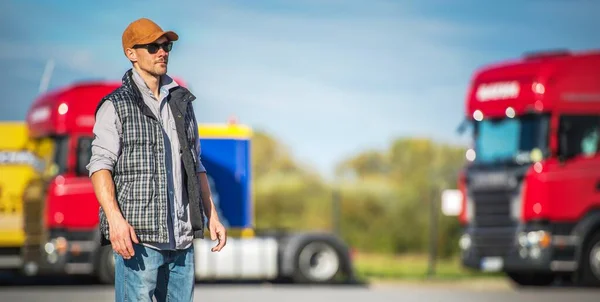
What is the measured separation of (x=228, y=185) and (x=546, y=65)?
5888 millimetres

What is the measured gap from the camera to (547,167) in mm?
18328

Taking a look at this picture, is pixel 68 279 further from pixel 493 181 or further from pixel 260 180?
pixel 260 180

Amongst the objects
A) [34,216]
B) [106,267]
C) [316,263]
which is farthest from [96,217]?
[316,263]

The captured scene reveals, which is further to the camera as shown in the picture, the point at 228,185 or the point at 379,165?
the point at 379,165

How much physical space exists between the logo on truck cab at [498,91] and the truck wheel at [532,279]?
12.1 ft

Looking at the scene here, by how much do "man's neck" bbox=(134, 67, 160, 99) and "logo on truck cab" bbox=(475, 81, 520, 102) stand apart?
13.6 metres

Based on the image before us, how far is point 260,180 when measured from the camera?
40.6 meters

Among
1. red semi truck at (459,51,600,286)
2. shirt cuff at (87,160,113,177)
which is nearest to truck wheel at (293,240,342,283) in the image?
red semi truck at (459,51,600,286)

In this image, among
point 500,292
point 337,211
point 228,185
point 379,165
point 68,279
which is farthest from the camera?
point 379,165

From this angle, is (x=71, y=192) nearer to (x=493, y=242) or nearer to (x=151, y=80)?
(x=493, y=242)

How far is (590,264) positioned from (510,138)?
90.6 inches

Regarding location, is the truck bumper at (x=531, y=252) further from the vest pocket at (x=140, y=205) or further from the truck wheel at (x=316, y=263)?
the vest pocket at (x=140, y=205)

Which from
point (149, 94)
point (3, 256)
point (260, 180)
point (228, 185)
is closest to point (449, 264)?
point (228, 185)

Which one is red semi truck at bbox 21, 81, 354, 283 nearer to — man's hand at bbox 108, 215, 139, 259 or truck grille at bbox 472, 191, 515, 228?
truck grille at bbox 472, 191, 515, 228
